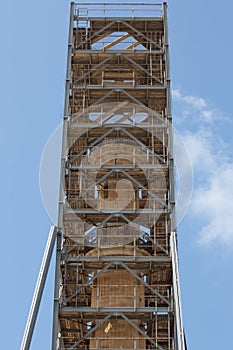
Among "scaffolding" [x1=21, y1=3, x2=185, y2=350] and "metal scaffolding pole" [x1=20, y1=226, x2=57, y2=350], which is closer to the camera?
"metal scaffolding pole" [x1=20, y1=226, x2=57, y2=350]

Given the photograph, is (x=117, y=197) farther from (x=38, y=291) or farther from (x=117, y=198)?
(x=38, y=291)

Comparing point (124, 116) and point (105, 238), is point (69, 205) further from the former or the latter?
point (124, 116)

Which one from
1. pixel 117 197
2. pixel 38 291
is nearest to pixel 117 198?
pixel 117 197

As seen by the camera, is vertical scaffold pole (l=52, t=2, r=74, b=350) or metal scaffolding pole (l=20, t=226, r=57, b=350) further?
vertical scaffold pole (l=52, t=2, r=74, b=350)

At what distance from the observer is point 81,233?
90.6ft

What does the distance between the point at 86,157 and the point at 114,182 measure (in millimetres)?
1446

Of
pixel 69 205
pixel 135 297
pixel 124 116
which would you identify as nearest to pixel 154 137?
pixel 124 116

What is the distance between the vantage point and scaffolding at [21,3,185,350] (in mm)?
25578

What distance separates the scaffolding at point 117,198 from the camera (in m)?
25.6

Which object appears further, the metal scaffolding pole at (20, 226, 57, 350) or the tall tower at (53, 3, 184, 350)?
the tall tower at (53, 3, 184, 350)

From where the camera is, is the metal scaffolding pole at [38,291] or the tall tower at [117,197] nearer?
the metal scaffolding pole at [38,291]

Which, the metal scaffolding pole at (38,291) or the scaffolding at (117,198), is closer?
the metal scaffolding pole at (38,291)

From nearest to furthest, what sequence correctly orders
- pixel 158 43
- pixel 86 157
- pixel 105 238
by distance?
pixel 105 238 → pixel 86 157 → pixel 158 43

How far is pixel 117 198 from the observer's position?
28.0 meters
